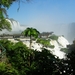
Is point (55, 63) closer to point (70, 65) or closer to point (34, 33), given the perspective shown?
point (70, 65)

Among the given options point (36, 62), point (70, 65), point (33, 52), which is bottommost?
point (70, 65)

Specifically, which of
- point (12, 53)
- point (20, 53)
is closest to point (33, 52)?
point (20, 53)

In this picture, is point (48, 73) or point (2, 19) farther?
point (2, 19)

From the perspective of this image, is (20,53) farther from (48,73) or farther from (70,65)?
(70,65)

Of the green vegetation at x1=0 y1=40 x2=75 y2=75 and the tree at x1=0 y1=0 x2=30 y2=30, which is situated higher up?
the tree at x1=0 y1=0 x2=30 y2=30

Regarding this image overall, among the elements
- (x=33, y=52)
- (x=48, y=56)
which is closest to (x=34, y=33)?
(x=33, y=52)

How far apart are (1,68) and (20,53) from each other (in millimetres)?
3579

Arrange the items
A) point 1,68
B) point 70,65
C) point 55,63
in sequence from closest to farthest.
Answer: point 70,65
point 55,63
point 1,68

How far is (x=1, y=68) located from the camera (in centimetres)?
1700

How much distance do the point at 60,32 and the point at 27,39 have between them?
384ft

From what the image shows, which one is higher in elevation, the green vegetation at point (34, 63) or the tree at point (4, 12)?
the tree at point (4, 12)

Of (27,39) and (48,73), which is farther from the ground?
(27,39)

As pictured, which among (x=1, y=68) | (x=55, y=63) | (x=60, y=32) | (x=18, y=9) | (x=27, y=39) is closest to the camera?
(x=55, y=63)

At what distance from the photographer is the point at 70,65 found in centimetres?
1409
